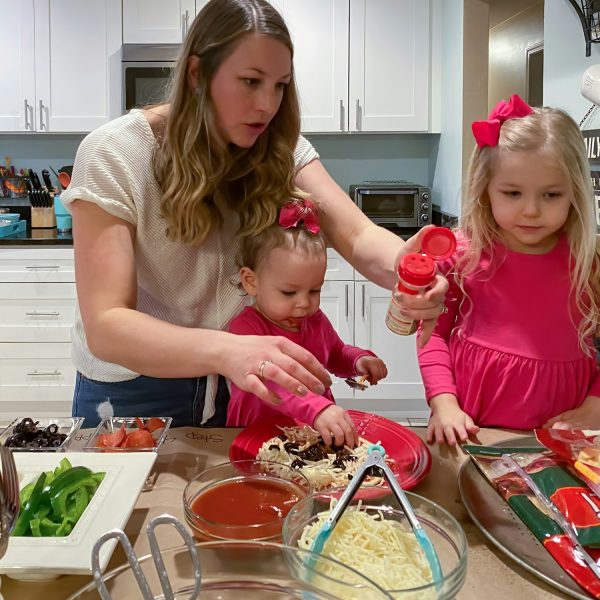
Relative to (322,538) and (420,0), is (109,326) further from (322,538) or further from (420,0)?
(420,0)

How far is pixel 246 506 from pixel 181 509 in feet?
0.49

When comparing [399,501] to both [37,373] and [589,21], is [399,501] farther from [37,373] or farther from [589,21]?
[37,373]

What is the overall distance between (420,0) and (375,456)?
3.59m

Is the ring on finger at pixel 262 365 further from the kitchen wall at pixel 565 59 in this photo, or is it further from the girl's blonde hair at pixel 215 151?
the kitchen wall at pixel 565 59

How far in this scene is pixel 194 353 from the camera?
113cm

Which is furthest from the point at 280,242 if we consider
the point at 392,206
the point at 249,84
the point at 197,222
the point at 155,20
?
the point at 155,20

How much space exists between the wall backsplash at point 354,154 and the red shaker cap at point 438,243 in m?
3.14

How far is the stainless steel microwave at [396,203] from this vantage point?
3771 mm

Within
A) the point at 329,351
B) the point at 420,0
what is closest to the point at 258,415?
the point at 329,351

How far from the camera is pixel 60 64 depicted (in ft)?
12.5

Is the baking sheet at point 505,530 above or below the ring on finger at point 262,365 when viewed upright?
below

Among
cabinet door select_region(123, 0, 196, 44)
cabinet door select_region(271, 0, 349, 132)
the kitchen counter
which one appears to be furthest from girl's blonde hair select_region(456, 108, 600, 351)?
cabinet door select_region(123, 0, 196, 44)

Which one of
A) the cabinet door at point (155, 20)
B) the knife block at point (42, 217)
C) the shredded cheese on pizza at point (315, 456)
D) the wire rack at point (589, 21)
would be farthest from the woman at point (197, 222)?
the knife block at point (42, 217)

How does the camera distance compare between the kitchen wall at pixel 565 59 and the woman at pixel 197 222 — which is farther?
the kitchen wall at pixel 565 59
